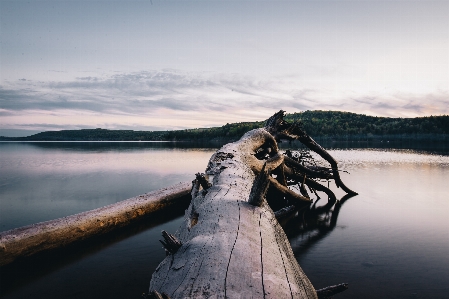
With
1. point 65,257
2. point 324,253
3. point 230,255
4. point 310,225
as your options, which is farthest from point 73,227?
point 310,225

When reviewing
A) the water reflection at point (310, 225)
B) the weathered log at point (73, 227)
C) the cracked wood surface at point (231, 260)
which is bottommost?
the water reflection at point (310, 225)

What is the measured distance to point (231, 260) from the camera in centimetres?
197

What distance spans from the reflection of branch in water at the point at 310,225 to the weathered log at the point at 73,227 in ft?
11.5

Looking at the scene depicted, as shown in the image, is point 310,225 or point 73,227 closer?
point 73,227

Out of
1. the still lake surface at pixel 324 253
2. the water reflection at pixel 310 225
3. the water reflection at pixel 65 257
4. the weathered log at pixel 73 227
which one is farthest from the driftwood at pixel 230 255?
the weathered log at pixel 73 227

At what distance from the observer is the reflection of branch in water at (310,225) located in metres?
5.72

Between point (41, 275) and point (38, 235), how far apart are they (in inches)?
26.0

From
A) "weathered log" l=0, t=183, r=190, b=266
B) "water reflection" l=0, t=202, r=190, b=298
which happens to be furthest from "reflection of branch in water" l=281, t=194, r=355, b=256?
"weathered log" l=0, t=183, r=190, b=266

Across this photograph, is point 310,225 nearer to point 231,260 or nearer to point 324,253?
point 324,253

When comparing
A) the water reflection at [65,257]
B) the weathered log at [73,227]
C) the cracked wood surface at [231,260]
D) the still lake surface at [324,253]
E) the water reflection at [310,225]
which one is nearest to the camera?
the cracked wood surface at [231,260]

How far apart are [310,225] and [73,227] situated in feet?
17.3

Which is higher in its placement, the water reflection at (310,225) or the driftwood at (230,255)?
the driftwood at (230,255)

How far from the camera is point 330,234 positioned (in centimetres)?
632

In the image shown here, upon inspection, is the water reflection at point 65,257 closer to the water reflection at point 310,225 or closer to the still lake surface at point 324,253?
the still lake surface at point 324,253
